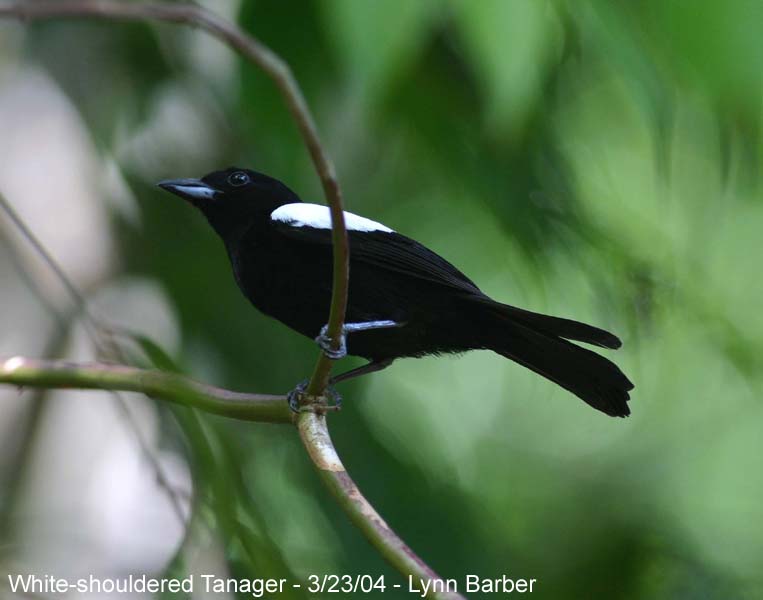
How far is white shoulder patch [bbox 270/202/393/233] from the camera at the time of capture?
124 inches

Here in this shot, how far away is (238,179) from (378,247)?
0.65 meters

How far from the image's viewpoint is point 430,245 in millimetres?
4754

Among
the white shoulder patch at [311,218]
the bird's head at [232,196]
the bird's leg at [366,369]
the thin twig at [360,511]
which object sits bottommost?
the thin twig at [360,511]

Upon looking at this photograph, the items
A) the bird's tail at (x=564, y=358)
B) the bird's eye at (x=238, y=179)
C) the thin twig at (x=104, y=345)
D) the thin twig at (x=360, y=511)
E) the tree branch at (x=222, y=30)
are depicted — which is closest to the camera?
the tree branch at (x=222, y=30)

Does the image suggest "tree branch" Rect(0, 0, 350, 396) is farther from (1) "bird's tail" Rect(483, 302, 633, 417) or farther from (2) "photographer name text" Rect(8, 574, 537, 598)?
(1) "bird's tail" Rect(483, 302, 633, 417)

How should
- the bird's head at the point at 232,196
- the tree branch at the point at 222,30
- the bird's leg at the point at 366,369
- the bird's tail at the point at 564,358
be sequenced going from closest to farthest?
the tree branch at the point at 222,30 < the bird's tail at the point at 564,358 < the bird's leg at the point at 366,369 < the bird's head at the point at 232,196

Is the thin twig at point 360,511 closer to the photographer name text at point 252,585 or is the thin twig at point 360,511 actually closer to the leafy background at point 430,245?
the photographer name text at point 252,585

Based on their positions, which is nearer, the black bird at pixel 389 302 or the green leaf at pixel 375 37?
the green leaf at pixel 375 37

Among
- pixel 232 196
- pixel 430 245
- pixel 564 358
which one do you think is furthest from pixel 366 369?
pixel 430 245

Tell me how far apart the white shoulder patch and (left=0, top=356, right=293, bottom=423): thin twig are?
0.83 m

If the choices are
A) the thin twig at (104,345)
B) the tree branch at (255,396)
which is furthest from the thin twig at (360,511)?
the thin twig at (104,345)

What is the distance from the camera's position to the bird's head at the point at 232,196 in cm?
342

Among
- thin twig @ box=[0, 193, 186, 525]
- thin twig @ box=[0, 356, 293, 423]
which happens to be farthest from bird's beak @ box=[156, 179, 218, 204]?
thin twig @ box=[0, 356, 293, 423]

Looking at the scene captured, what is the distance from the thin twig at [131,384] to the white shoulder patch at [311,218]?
83cm
